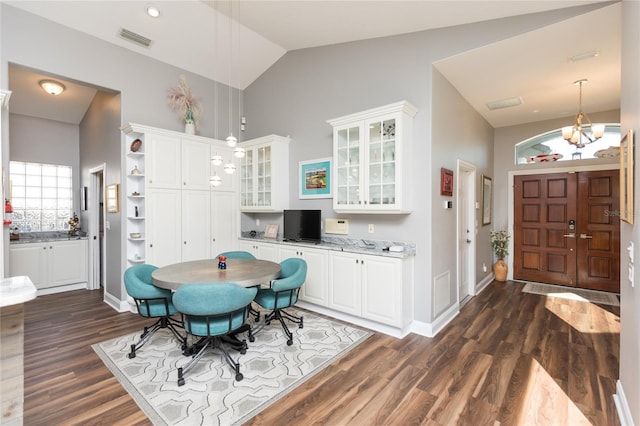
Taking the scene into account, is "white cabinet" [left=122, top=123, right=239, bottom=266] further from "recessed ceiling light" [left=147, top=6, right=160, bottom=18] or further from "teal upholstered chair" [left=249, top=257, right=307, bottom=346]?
"teal upholstered chair" [left=249, top=257, right=307, bottom=346]

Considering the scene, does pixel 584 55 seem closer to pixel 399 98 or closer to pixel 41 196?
pixel 399 98

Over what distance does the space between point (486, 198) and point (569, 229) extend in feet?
4.68

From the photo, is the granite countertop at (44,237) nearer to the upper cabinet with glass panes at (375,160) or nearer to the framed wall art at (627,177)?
the upper cabinet with glass panes at (375,160)

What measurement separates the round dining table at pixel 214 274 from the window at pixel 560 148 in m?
5.32

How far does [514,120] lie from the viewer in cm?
548

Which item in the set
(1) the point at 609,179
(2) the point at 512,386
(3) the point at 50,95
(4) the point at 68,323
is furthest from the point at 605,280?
(3) the point at 50,95

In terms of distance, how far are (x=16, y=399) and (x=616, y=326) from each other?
531 centimetres

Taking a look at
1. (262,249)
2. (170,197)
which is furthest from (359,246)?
(170,197)

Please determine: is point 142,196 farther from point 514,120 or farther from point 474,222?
point 514,120

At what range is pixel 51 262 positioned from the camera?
16.5ft

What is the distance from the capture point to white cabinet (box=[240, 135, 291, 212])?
15.4 feet

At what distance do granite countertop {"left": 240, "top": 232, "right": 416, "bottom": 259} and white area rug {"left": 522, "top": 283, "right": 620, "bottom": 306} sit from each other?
3025 millimetres

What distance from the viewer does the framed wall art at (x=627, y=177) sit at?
5.95ft

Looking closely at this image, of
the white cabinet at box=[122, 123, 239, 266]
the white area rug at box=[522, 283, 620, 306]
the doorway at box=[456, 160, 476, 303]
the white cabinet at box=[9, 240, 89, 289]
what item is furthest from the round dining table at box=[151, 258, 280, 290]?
the white area rug at box=[522, 283, 620, 306]
